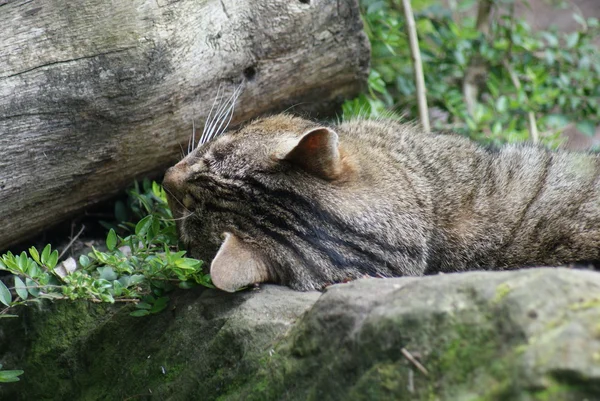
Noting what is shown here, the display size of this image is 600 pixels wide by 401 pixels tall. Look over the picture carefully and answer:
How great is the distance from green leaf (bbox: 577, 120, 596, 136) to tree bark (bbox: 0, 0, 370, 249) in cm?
285

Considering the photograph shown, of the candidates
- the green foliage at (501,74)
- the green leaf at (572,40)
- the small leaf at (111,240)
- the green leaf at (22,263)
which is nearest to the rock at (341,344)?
the small leaf at (111,240)

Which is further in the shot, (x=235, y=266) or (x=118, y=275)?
(x=118, y=275)

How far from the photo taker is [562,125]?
23.3ft

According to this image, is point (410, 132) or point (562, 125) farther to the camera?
point (562, 125)

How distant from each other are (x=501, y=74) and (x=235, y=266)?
4712 mm

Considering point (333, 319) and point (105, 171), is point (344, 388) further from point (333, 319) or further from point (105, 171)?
point (105, 171)

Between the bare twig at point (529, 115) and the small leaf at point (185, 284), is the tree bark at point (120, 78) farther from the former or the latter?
the bare twig at point (529, 115)

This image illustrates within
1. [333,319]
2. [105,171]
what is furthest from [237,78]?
[333,319]

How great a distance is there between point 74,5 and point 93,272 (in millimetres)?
1578

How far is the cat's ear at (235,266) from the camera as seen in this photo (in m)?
3.74

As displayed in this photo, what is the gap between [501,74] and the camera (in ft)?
24.7

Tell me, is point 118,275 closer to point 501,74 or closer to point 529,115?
point 529,115

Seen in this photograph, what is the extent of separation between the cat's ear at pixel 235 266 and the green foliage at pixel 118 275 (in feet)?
0.53

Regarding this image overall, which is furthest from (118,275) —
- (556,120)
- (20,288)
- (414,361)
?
(556,120)
